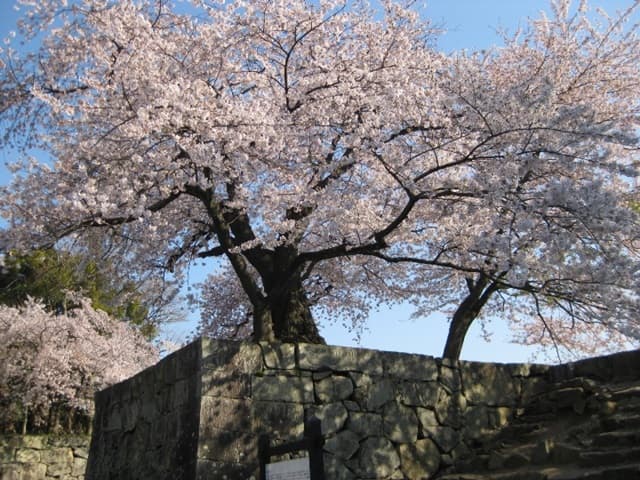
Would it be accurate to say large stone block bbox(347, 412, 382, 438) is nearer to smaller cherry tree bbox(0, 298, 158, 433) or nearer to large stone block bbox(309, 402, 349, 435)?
large stone block bbox(309, 402, 349, 435)

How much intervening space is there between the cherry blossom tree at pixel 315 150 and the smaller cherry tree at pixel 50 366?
13.5ft

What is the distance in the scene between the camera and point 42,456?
1137cm

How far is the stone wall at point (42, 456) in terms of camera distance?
36.1ft

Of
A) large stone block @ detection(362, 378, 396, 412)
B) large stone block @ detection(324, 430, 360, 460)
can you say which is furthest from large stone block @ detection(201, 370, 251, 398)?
large stone block @ detection(362, 378, 396, 412)

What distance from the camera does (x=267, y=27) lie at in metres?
7.57

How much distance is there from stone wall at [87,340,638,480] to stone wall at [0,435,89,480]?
527 cm

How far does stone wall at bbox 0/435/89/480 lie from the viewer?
1100cm

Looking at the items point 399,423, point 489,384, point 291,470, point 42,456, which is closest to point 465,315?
point 489,384

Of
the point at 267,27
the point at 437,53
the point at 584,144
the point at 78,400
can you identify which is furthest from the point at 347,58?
the point at 78,400

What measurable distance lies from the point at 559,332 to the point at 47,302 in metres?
11.6

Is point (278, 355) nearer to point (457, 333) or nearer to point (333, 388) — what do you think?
point (333, 388)

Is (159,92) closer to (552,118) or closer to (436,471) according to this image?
(552,118)

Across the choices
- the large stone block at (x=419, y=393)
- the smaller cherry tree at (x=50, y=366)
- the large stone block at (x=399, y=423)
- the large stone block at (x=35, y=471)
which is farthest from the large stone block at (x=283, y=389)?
the large stone block at (x=35, y=471)

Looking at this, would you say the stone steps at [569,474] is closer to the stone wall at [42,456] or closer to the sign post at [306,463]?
the sign post at [306,463]
